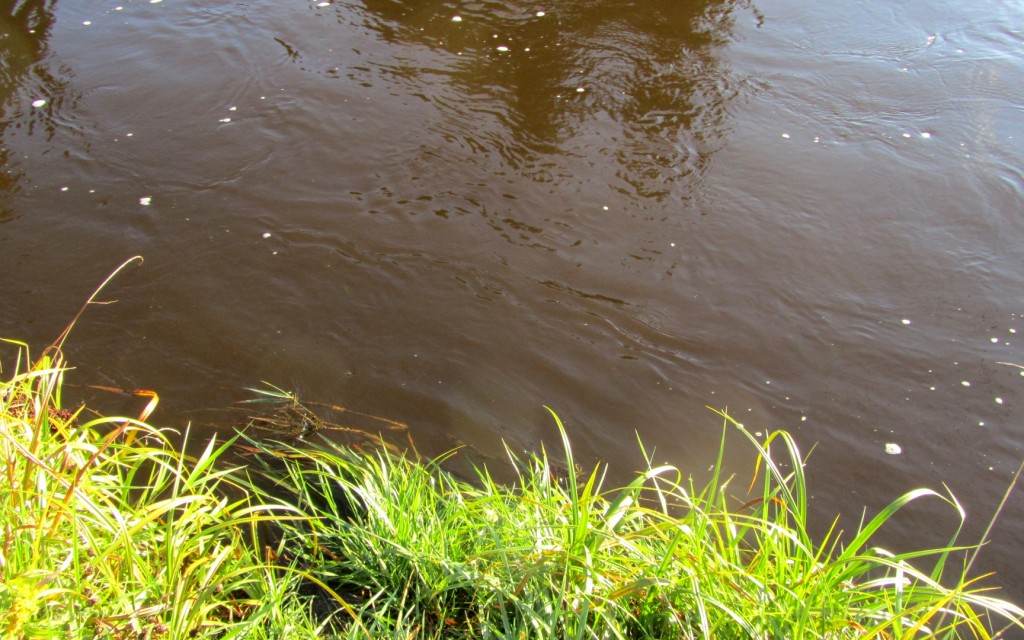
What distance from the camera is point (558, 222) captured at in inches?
187

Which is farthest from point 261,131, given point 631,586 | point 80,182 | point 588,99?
point 631,586

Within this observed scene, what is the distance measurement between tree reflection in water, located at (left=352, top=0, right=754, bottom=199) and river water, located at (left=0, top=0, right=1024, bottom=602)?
0.10ft

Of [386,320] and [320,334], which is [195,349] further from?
[386,320]

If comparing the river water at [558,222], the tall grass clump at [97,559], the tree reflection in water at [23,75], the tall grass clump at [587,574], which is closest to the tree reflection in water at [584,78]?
the river water at [558,222]

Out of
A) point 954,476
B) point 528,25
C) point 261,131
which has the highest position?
point 528,25

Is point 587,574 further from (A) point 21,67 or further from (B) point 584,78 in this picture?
(A) point 21,67

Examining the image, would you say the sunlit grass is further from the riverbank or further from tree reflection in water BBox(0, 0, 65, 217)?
tree reflection in water BBox(0, 0, 65, 217)

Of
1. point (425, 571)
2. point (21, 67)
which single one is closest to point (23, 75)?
point (21, 67)

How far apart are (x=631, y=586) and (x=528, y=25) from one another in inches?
222

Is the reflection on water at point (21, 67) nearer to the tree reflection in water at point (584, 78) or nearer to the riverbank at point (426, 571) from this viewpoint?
the tree reflection in water at point (584, 78)

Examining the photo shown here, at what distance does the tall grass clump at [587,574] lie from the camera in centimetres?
210

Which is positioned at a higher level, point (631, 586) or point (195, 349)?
point (631, 586)

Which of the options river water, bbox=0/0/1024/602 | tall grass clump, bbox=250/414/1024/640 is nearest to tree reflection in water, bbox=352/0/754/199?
river water, bbox=0/0/1024/602

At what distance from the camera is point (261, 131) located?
17.7ft
